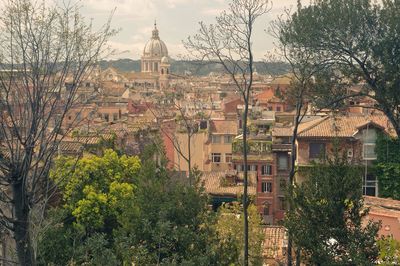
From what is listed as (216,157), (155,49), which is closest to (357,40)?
(216,157)

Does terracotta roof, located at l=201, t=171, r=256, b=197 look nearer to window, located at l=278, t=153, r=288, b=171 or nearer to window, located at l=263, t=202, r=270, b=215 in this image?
window, located at l=263, t=202, r=270, b=215

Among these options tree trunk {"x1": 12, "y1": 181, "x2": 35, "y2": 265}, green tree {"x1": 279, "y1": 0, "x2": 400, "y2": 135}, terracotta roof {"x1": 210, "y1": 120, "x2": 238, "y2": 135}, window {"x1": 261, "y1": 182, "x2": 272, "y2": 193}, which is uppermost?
green tree {"x1": 279, "y1": 0, "x2": 400, "y2": 135}

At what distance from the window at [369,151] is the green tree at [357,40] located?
6718mm

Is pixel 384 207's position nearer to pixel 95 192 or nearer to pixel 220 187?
pixel 95 192

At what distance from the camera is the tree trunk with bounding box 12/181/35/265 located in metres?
7.58

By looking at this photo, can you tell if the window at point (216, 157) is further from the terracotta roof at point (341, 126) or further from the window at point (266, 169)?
the terracotta roof at point (341, 126)

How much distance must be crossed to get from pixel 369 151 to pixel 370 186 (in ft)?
5.03

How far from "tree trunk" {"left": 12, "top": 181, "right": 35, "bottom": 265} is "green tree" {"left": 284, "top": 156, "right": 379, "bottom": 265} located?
610 centimetres

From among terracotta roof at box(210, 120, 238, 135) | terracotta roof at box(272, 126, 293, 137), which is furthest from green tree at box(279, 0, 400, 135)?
terracotta roof at box(210, 120, 238, 135)

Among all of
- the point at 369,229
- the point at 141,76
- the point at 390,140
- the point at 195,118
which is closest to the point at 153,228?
the point at 369,229

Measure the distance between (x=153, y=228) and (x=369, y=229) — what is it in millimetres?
4662

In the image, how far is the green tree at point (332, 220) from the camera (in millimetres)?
11445

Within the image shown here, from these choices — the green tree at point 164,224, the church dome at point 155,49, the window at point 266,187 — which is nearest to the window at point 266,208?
the window at point 266,187

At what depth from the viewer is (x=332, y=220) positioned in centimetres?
1179
